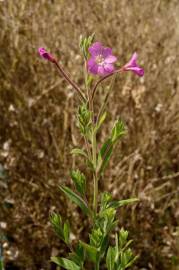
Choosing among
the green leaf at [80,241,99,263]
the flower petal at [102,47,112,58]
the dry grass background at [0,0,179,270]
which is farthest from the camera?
the dry grass background at [0,0,179,270]

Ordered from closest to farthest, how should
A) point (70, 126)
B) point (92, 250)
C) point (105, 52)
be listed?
point (92, 250) < point (105, 52) < point (70, 126)

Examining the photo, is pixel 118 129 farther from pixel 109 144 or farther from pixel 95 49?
pixel 95 49

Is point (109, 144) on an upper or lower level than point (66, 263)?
upper

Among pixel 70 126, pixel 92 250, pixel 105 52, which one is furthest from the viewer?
pixel 70 126

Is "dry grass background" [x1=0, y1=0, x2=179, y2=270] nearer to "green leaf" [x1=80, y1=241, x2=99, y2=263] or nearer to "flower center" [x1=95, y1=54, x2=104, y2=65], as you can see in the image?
"green leaf" [x1=80, y1=241, x2=99, y2=263]

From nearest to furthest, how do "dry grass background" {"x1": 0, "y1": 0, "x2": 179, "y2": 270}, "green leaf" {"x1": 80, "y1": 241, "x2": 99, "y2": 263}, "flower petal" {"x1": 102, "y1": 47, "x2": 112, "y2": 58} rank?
"green leaf" {"x1": 80, "y1": 241, "x2": 99, "y2": 263}
"flower petal" {"x1": 102, "y1": 47, "x2": 112, "y2": 58}
"dry grass background" {"x1": 0, "y1": 0, "x2": 179, "y2": 270}

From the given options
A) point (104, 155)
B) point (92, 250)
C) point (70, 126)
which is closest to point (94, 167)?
point (104, 155)

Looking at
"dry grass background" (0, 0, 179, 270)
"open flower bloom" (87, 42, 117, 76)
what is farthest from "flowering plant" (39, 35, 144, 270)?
"dry grass background" (0, 0, 179, 270)

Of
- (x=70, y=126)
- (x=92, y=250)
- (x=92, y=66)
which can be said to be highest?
(x=70, y=126)

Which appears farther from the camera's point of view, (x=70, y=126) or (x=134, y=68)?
(x=70, y=126)
